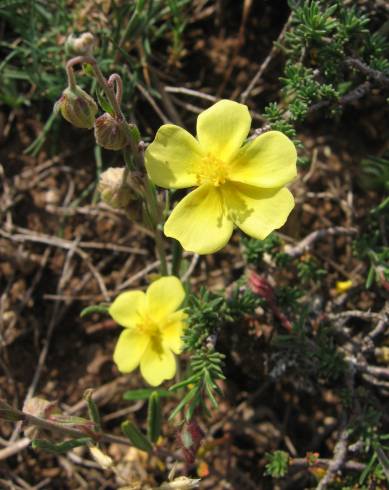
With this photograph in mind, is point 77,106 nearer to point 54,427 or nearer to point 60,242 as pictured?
point 54,427

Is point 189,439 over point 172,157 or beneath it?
beneath

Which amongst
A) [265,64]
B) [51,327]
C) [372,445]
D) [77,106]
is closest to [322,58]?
[265,64]

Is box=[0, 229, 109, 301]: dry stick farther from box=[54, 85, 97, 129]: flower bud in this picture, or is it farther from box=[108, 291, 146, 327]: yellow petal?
→ box=[54, 85, 97, 129]: flower bud

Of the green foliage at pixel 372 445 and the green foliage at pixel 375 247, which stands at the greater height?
the green foliage at pixel 375 247

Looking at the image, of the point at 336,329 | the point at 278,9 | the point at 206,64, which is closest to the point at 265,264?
the point at 336,329

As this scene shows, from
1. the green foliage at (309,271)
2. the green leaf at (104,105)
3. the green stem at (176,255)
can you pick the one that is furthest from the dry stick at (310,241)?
the green leaf at (104,105)

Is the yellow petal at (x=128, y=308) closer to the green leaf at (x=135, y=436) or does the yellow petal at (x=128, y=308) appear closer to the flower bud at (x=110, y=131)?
the green leaf at (x=135, y=436)

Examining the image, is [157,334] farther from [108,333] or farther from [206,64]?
[206,64]
